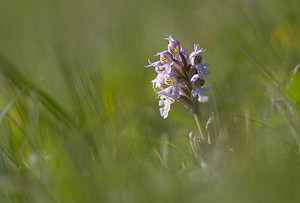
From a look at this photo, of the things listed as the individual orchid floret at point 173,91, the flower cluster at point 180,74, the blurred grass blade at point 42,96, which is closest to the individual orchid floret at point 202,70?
the flower cluster at point 180,74

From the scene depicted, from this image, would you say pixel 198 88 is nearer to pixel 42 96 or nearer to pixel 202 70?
pixel 202 70

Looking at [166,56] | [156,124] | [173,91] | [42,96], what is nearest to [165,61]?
[166,56]

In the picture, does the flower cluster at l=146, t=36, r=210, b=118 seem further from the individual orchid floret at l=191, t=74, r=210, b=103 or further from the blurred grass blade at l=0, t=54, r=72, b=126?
the blurred grass blade at l=0, t=54, r=72, b=126

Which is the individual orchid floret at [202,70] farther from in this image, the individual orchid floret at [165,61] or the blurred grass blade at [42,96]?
the blurred grass blade at [42,96]

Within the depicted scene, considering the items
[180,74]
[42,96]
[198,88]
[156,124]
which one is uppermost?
[42,96]

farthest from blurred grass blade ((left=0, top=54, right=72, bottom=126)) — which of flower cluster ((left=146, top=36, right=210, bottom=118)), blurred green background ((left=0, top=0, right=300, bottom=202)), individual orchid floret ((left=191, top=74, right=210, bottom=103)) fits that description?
individual orchid floret ((left=191, top=74, right=210, bottom=103))

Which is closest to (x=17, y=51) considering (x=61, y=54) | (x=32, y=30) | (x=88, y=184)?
(x=32, y=30)
